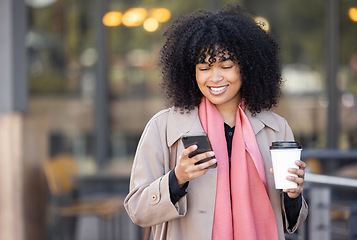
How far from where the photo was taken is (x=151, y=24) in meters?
7.46

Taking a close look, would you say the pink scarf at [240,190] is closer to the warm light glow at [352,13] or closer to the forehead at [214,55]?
the forehead at [214,55]

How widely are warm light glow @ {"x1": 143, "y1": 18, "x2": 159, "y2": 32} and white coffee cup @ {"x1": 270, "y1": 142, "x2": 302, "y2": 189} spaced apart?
575 cm

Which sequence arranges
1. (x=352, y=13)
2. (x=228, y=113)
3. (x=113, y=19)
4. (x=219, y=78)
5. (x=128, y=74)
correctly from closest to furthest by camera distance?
(x=219, y=78) → (x=228, y=113) → (x=352, y=13) → (x=113, y=19) → (x=128, y=74)

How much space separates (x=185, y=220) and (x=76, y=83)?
5.81 m

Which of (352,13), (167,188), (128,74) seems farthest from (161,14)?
(167,188)

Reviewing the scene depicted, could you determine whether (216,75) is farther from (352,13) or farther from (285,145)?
(352,13)

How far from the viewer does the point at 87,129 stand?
759cm

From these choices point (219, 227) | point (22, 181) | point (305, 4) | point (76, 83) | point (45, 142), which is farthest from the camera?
point (76, 83)

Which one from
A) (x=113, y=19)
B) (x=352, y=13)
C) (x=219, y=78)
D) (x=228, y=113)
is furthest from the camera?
(x=113, y=19)

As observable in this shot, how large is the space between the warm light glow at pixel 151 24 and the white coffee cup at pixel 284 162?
5755mm

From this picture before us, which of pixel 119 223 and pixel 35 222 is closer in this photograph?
pixel 35 222

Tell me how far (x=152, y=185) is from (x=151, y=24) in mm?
5691

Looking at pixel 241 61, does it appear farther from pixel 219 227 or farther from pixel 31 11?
pixel 31 11

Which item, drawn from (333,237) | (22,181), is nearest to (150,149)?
(22,181)
